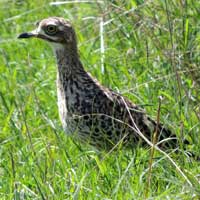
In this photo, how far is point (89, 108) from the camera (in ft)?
21.9

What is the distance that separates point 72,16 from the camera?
8953 millimetres

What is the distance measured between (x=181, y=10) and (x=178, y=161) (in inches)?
62.2

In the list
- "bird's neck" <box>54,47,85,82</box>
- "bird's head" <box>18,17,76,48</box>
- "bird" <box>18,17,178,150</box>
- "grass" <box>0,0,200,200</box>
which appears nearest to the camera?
"grass" <box>0,0,200,200</box>

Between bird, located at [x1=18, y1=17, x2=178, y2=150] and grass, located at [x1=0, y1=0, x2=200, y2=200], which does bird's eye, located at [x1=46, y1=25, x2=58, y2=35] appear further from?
grass, located at [x1=0, y1=0, x2=200, y2=200]

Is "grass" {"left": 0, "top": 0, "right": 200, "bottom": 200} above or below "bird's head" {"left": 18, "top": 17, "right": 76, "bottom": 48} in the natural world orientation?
below

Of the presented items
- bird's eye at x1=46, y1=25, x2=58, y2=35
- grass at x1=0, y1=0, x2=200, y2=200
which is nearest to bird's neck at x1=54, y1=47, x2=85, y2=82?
bird's eye at x1=46, y1=25, x2=58, y2=35

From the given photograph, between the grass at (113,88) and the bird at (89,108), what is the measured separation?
0.33 ft

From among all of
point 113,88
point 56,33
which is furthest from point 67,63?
point 113,88

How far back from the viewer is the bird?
21.4 feet

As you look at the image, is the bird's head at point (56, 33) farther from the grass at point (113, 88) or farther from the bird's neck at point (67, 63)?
the grass at point (113, 88)

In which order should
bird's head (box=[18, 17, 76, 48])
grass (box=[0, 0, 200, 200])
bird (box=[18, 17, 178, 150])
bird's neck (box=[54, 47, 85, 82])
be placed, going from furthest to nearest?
bird's head (box=[18, 17, 76, 48])
bird's neck (box=[54, 47, 85, 82])
bird (box=[18, 17, 178, 150])
grass (box=[0, 0, 200, 200])

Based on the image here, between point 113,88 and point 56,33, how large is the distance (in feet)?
1.98

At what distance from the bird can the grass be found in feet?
0.33

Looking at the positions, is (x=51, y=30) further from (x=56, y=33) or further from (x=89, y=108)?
(x=89, y=108)
